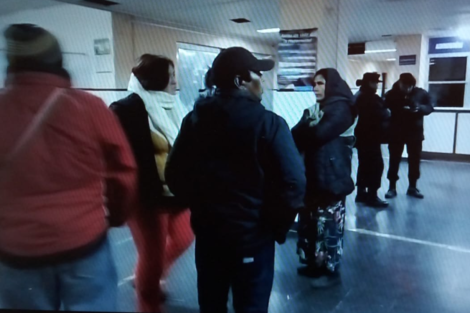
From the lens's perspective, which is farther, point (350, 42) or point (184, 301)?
point (184, 301)

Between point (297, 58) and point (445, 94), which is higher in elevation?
point (297, 58)

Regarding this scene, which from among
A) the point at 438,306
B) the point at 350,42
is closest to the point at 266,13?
the point at 350,42

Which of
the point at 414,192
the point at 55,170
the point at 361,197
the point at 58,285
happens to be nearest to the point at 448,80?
the point at 414,192

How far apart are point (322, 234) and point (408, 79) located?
0.85m

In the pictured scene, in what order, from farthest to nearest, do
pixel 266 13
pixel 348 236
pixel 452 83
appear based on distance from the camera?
pixel 348 236 → pixel 266 13 → pixel 452 83

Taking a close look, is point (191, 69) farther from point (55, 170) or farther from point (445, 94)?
point (445, 94)

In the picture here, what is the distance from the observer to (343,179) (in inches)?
67.3

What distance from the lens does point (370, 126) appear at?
5.57 feet

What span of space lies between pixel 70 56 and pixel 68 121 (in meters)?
0.34

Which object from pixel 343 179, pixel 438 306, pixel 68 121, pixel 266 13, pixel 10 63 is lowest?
pixel 438 306

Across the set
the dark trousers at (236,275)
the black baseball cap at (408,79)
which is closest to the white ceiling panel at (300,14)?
the black baseball cap at (408,79)

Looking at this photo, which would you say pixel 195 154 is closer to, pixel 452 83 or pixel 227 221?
pixel 227 221

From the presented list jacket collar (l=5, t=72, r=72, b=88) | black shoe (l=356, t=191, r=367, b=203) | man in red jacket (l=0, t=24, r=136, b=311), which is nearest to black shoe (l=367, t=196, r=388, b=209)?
black shoe (l=356, t=191, r=367, b=203)

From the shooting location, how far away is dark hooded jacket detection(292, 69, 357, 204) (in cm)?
158
